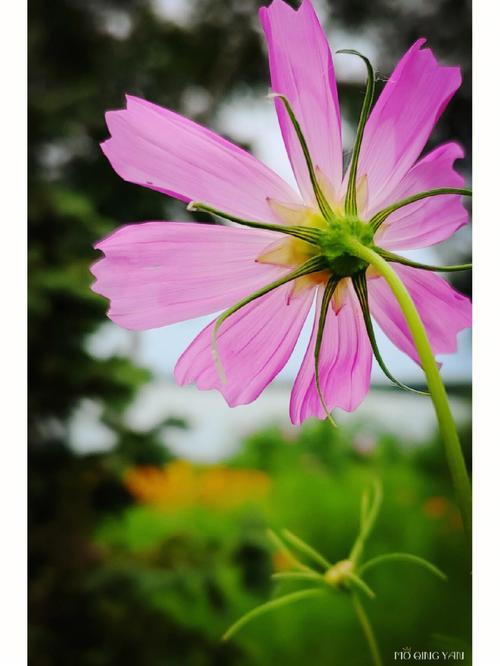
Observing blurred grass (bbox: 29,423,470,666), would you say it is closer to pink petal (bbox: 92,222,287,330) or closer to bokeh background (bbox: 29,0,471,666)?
bokeh background (bbox: 29,0,471,666)

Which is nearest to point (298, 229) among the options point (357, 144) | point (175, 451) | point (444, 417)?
point (357, 144)

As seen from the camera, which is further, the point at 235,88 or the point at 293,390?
the point at 235,88

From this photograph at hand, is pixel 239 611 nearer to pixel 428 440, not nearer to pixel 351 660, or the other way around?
pixel 351 660

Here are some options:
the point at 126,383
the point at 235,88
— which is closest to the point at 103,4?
the point at 235,88

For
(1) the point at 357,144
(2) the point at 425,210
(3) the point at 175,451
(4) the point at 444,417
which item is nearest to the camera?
(4) the point at 444,417

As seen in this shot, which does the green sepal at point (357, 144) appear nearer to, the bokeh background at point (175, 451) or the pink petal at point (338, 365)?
the pink petal at point (338, 365)

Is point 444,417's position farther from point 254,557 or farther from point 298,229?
point 254,557

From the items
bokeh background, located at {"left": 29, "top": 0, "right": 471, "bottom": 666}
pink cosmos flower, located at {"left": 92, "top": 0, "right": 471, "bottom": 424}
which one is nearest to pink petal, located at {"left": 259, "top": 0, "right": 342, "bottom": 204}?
pink cosmos flower, located at {"left": 92, "top": 0, "right": 471, "bottom": 424}
